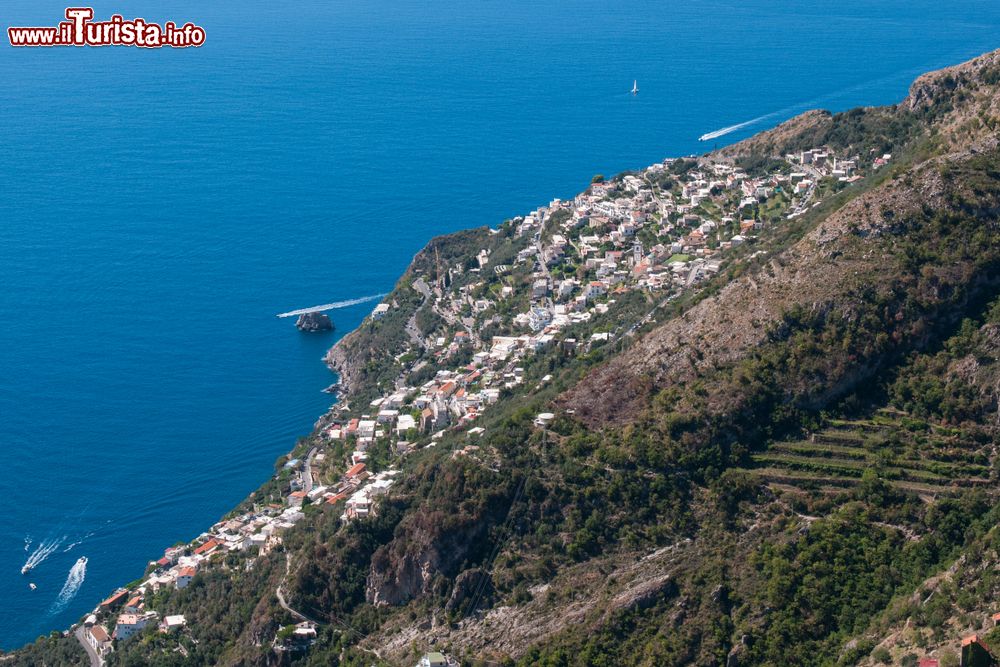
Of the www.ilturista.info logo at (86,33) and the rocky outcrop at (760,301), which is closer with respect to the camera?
the rocky outcrop at (760,301)

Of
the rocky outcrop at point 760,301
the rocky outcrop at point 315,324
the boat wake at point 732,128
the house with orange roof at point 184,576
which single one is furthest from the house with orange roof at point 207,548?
the boat wake at point 732,128

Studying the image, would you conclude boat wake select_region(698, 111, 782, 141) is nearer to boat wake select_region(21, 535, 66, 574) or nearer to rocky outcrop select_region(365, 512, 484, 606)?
boat wake select_region(21, 535, 66, 574)

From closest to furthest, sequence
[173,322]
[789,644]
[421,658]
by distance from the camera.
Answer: [789,644], [421,658], [173,322]

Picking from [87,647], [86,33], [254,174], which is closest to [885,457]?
[87,647]

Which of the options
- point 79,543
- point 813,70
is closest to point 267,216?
point 79,543

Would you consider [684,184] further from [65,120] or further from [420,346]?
[65,120]

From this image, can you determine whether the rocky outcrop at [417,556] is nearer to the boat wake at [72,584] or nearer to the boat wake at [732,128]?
the boat wake at [72,584]

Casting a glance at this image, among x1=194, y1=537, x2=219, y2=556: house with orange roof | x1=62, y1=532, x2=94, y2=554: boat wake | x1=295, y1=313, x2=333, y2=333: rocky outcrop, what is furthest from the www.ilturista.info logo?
x1=194, y1=537, x2=219, y2=556: house with orange roof
